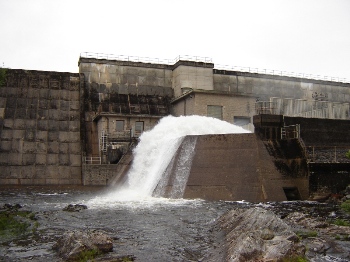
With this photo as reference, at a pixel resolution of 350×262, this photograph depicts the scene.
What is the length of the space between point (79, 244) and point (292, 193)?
13.4 metres

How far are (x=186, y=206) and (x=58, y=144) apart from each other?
1914 cm

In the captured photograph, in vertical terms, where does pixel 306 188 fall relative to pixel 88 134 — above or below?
below

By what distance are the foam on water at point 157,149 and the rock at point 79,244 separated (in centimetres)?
1144

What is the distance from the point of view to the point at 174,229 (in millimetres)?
13188

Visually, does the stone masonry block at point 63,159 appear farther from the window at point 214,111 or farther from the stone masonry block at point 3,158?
the window at point 214,111

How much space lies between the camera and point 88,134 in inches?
1384

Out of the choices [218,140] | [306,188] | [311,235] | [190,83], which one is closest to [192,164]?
[218,140]

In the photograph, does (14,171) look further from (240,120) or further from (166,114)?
(240,120)

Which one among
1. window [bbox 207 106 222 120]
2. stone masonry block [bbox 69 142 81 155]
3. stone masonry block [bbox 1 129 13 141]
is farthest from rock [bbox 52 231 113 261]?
stone masonry block [bbox 1 129 13 141]

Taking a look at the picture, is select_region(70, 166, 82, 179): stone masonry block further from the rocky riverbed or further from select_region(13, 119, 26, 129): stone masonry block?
the rocky riverbed

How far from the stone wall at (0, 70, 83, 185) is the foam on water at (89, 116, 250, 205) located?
23.2 ft

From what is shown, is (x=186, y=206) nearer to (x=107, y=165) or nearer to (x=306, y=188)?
(x=306, y=188)

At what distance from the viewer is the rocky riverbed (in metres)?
10.2

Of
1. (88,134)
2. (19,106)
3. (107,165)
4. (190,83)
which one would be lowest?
(107,165)
